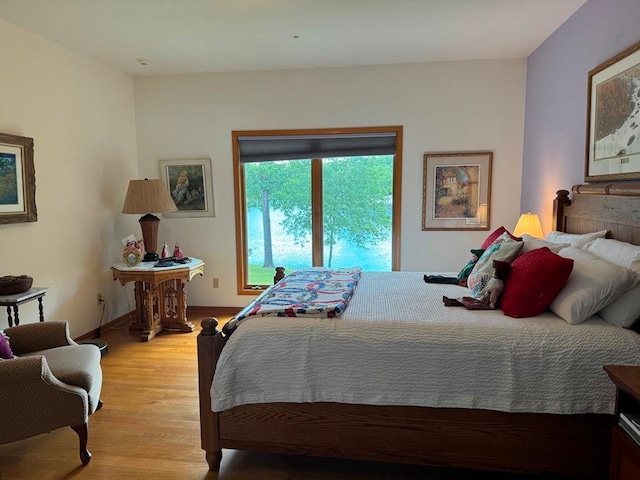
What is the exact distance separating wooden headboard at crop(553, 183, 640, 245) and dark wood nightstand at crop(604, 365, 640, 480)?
0.99 metres

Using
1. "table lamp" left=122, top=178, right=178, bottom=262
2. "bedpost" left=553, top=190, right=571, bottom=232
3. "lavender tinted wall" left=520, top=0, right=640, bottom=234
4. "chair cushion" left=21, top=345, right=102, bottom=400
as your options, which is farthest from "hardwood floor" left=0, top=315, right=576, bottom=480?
"lavender tinted wall" left=520, top=0, right=640, bottom=234

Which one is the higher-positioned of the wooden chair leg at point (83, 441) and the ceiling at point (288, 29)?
the ceiling at point (288, 29)

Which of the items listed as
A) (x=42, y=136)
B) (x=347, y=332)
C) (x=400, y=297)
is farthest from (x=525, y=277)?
(x=42, y=136)

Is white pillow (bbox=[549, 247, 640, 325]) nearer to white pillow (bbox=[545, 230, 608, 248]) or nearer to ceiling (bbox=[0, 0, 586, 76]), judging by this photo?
white pillow (bbox=[545, 230, 608, 248])

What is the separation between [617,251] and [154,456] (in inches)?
102

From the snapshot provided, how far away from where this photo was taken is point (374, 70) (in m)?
4.07

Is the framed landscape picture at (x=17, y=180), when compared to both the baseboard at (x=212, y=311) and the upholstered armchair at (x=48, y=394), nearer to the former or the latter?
the upholstered armchair at (x=48, y=394)

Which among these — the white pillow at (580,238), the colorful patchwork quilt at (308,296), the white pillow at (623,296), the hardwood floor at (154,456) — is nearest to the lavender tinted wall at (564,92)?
the white pillow at (580,238)

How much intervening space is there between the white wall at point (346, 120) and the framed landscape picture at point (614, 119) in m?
1.36

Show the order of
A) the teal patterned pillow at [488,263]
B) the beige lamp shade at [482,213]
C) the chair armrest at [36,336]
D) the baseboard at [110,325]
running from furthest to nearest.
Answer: the beige lamp shade at [482,213] → the baseboard at [110,325] → the chair armrest at [36,336] → the teal patterned pillow at [488,263]

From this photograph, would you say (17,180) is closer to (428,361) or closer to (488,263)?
(428,361)

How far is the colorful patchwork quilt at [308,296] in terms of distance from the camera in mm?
2014

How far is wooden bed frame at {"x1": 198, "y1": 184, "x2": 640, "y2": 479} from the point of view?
1758 millimetres

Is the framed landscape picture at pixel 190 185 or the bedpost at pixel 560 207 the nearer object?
the bedpost at pixel 560 207
